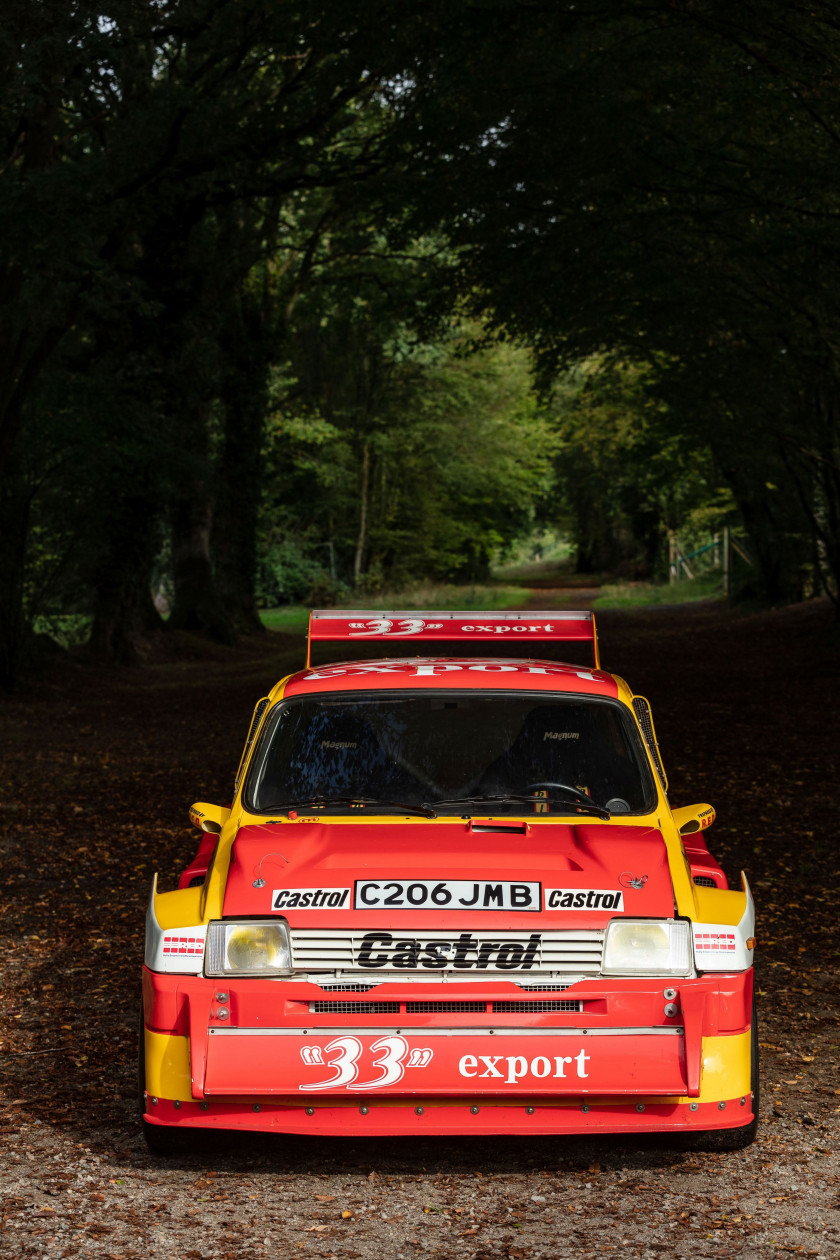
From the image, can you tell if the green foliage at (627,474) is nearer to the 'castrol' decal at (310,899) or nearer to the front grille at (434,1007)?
the 'castrol' decal at (310,899)

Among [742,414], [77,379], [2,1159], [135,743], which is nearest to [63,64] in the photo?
[77,379]

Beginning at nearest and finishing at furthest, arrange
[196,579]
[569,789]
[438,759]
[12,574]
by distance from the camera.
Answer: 1. [569,789]
2. [438,759]
3. [12,574]
4. [196,579]

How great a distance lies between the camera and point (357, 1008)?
Result: 4.35 meters

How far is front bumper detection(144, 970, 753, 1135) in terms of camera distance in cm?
426

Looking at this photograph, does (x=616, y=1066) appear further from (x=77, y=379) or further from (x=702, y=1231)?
(x=77, y=379)

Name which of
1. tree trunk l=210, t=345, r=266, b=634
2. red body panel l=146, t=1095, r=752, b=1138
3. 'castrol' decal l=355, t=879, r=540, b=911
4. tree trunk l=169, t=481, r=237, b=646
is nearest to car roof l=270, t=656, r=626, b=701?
'castrol' decal l=355, t=879, r=540, b=911

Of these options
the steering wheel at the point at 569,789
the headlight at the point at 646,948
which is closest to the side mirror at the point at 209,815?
the steering wheel at the point at 569,789

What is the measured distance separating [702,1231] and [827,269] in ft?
40.6

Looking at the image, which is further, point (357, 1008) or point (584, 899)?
point (584, 899)

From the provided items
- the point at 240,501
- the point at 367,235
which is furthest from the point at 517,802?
the point at 240,501

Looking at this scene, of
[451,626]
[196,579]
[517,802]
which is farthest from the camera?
[196,579]

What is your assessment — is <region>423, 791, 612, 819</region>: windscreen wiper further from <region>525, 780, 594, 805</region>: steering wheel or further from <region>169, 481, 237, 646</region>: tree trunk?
<region>169, 481, 237, 646</region>: tree trunk

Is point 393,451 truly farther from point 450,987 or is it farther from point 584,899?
point 450,987

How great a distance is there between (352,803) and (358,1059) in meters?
1.11
